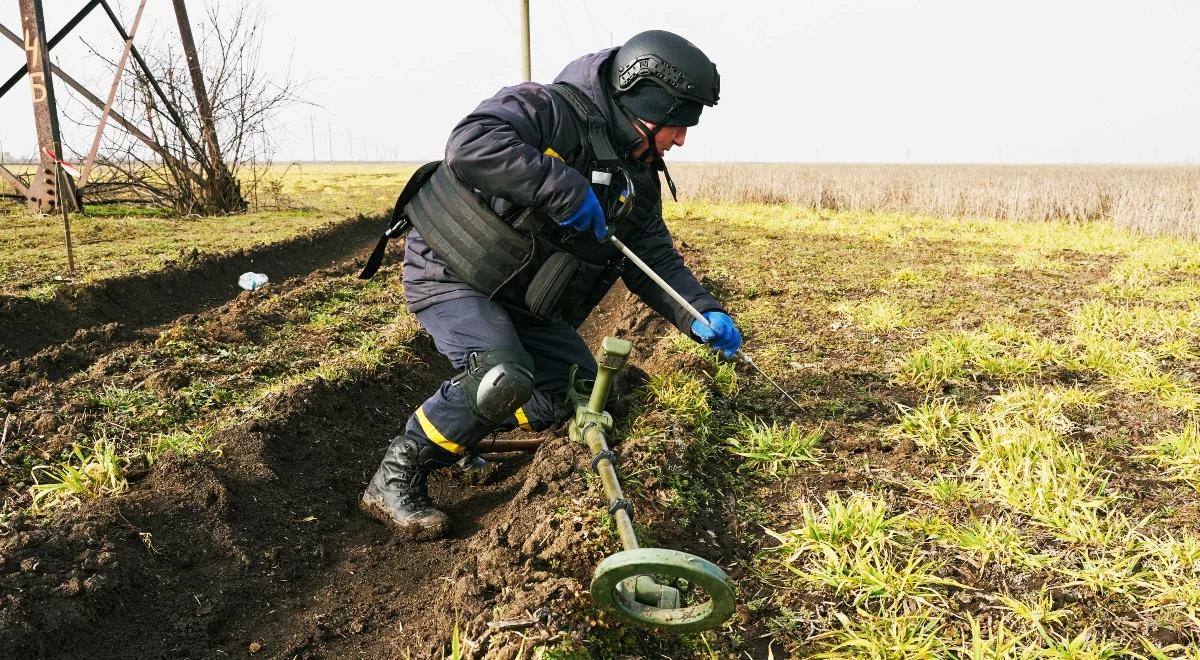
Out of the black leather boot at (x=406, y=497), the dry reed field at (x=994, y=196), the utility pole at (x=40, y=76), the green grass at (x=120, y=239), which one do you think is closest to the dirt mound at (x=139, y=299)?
the green grass at (x=120, y=239)

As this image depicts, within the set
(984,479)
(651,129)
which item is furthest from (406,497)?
(984,479)

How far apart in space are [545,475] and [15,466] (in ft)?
8.50

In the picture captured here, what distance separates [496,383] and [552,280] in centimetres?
60

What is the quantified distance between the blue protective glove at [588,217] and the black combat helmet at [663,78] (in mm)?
523

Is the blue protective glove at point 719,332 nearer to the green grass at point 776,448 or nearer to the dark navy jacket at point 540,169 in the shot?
the dark navy jacket at point 540,169

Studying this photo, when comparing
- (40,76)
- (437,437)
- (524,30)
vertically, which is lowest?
(437,437)

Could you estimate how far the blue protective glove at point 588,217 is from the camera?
3.21 meters

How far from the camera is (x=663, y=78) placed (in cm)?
342

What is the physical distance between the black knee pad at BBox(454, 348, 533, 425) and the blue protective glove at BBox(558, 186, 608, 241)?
612 millimetres

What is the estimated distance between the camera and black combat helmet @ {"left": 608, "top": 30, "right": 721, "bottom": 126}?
342 centimetres

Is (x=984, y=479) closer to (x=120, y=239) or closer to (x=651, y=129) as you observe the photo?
(x=651, y=129)

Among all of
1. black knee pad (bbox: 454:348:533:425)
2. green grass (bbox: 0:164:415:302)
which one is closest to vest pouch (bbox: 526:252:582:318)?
black knee pad (bbox: 454:348:533:425)

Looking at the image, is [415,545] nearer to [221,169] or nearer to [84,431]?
[84,431]

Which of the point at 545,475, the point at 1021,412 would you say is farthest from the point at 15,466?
the point at 1021,412
